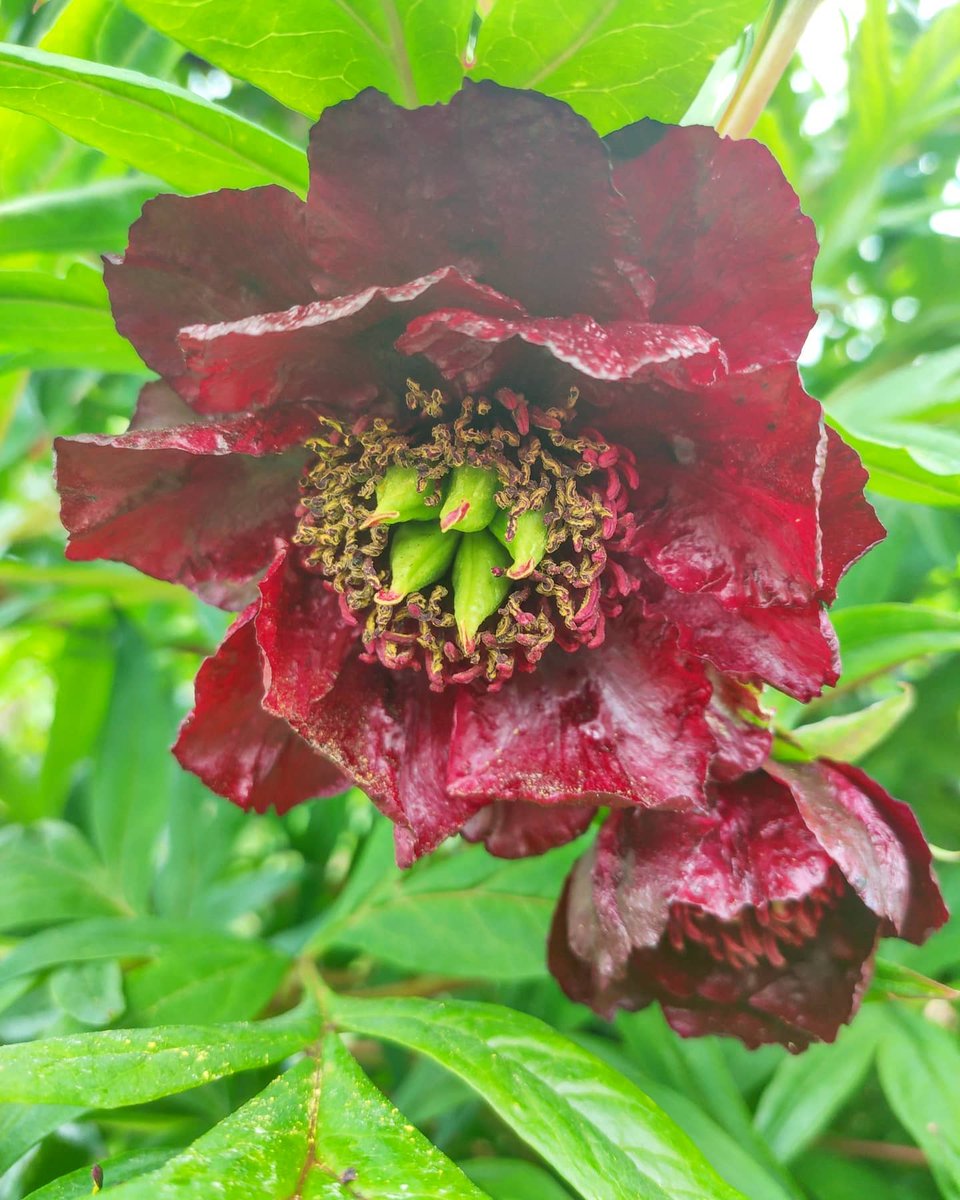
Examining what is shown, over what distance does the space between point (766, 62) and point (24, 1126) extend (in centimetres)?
84

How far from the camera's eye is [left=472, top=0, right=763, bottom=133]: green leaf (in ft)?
1.80

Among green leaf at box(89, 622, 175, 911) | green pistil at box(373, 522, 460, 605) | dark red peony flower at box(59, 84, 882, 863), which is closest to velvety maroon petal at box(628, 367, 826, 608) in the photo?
dark red peony flower at box(59, 84, 882, 863)

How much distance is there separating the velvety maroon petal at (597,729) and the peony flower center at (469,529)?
19mm

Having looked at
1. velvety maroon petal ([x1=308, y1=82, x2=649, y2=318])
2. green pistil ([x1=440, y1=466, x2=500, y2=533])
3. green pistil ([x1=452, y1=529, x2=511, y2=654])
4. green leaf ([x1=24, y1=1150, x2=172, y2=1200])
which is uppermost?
velvety maroon petal ([x1=308, y1=82, x2=649, y2=318])

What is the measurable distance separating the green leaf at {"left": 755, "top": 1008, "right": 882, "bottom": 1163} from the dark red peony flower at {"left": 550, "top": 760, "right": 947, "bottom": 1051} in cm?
17

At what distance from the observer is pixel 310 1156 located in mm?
520

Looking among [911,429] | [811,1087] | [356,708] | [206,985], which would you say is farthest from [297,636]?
[811,1087]

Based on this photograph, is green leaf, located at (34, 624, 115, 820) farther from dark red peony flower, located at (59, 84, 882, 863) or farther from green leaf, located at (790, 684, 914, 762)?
green leaf, located at (790, 684, 914, 762)

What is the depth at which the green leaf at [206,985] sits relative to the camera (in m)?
0.76

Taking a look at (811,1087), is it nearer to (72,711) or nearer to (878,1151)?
(878,1151)

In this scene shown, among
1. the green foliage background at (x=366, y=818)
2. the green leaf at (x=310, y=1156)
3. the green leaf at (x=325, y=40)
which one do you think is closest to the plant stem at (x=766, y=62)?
the green foliage background at (x=366, y=818)

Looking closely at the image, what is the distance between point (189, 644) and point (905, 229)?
1124mm

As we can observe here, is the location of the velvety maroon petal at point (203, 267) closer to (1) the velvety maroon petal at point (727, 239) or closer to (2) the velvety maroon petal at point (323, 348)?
(2) the velvety maroon petal at point (323, 348)

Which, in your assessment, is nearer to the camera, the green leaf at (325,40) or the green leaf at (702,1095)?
the green leaf at (325,40)
